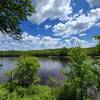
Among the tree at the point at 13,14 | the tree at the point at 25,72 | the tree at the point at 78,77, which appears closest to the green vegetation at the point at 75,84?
the tree at the point at 78,77

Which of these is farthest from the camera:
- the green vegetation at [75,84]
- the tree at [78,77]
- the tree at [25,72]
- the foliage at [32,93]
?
the tree at [25,72]

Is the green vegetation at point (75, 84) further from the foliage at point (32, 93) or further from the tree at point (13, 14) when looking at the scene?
the tree at point (13, 14)

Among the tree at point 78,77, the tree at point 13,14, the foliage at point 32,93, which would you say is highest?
the tree at point 13,14

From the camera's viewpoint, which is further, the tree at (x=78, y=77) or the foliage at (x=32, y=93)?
the foliage at (x=32, y=93)

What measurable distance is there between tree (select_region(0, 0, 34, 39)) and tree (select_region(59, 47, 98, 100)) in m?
16.0

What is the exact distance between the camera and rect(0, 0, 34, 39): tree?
1503 centimetres

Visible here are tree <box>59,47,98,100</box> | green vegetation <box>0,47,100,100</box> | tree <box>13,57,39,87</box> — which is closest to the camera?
green vegetation <box>0,47,100,100</box>

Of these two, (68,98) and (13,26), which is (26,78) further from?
(13,26)

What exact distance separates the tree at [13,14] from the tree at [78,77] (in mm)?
16039

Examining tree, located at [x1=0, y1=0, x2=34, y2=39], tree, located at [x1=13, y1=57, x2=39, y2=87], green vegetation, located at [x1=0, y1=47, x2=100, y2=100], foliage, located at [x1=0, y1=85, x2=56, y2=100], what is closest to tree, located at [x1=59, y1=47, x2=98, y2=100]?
green vegetation, located at [x1=0, y1=47, x2=100, y2=100]

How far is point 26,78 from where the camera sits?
46500 mm

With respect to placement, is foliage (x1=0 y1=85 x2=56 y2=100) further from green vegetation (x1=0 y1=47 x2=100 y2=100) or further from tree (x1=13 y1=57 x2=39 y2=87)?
tree (x1=13 y1=57 x2=39 y2=87)

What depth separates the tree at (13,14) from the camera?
15031 millimetres

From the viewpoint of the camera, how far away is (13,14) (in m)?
15.7
